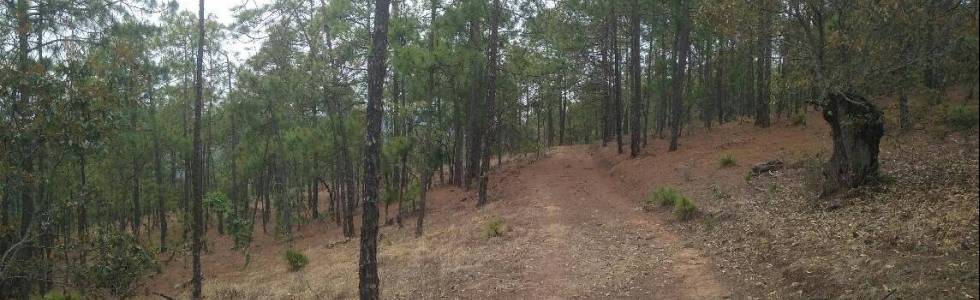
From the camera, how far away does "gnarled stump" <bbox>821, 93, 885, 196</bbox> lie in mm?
10383

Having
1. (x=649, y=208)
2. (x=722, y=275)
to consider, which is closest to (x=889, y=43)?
(x=722, y=275)

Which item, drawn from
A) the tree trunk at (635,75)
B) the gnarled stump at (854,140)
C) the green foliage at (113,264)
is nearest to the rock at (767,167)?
the gnarled stump at (854,140)

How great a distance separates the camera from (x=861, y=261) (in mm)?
7234

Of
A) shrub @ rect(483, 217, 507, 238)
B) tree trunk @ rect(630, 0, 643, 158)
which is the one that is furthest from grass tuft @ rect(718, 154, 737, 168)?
shrub @ rect(483, 217, 507, 238)

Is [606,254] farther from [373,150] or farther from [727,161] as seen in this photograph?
[727,161]

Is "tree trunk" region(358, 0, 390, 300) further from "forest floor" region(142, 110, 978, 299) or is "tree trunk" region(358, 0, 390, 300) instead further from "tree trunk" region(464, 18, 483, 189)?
"tree trunk" region(464, 18, 483, 189)

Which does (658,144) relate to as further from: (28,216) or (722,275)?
(28,216)

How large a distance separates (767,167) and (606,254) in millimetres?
6599

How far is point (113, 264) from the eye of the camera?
10672mm

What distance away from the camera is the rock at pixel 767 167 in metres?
15.2

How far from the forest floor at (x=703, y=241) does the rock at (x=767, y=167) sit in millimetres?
349

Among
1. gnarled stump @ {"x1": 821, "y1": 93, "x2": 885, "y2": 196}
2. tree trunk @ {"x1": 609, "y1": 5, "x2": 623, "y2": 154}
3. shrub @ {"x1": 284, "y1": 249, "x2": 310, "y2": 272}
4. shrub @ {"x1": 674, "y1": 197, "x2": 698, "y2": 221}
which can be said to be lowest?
shrub @ {"x1": 284, "y1": 249, "x2": 310, "y2": 272}

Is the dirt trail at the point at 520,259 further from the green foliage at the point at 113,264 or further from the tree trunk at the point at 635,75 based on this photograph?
the green foliage at the point at 113,264

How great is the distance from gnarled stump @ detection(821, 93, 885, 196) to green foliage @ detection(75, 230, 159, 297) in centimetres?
1329
